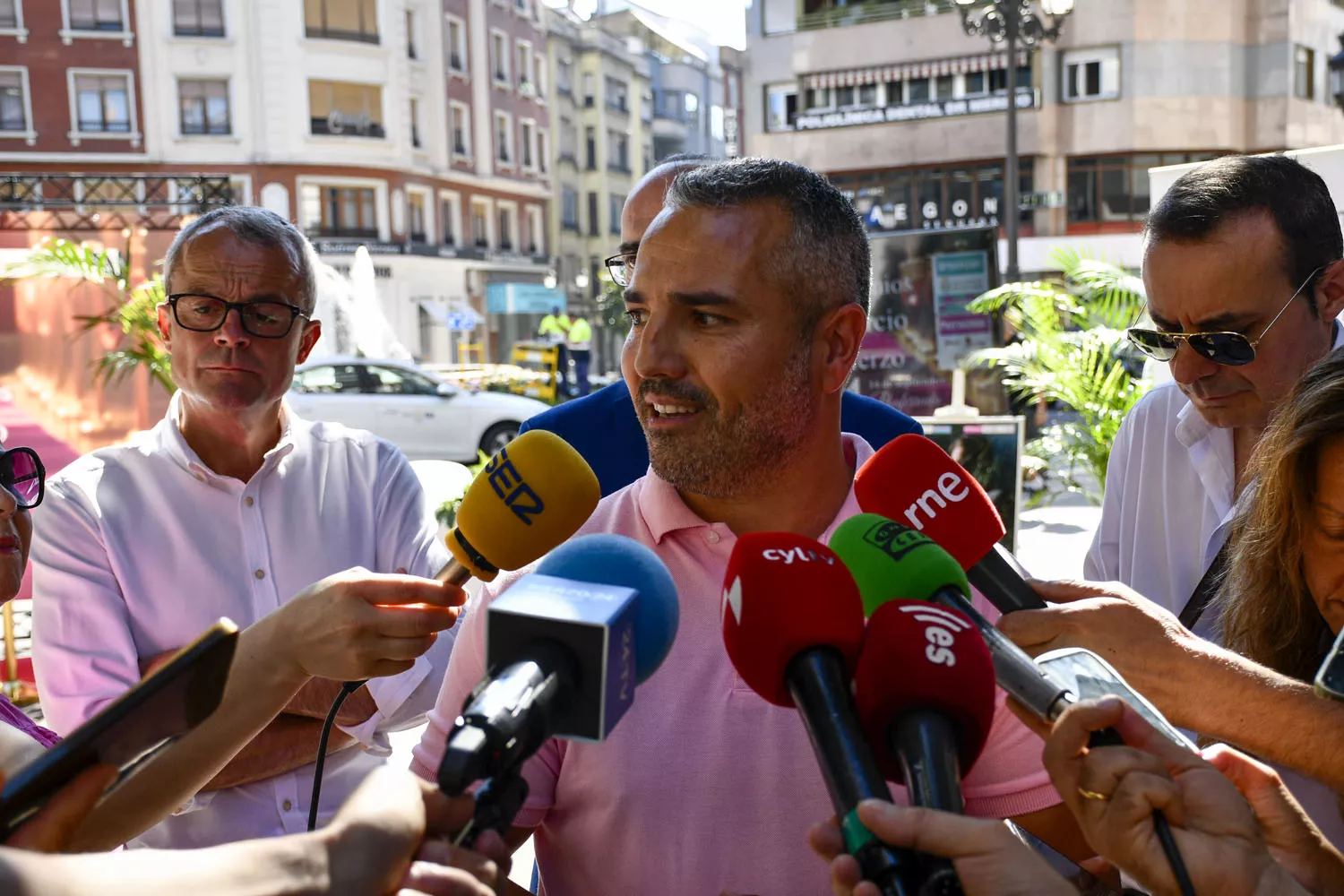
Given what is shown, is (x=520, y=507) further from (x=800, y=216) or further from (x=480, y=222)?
(x=480, y=222)

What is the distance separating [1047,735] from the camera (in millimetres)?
1188

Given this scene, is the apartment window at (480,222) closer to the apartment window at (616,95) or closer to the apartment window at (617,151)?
the apartment window at (617,151)

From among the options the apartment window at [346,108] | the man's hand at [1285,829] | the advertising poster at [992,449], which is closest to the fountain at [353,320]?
the advertising poster at [992,449]

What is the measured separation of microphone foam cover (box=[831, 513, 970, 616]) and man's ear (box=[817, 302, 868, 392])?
0.76m

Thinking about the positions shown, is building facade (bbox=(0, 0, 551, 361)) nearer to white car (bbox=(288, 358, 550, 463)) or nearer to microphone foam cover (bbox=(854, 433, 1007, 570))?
white car (bbox=(288, 358, 550, 463))

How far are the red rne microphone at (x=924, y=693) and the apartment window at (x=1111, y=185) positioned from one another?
2921cm

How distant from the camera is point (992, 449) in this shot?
6.14 m

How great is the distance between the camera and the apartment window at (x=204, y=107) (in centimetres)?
3200

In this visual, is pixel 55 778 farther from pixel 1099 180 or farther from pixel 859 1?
pixel 859 1

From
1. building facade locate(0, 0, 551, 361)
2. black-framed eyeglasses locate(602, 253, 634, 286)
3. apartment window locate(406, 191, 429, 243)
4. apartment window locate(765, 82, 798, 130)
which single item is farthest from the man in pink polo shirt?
apartment window locate(406, 191, 429, 243)

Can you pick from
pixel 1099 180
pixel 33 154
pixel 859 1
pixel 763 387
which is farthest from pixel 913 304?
pixel 33 154

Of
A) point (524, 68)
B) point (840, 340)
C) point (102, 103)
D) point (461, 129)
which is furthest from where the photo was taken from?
point (524, 68)

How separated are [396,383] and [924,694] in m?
14.2

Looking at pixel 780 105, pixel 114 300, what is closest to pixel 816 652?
pixel 114 300
